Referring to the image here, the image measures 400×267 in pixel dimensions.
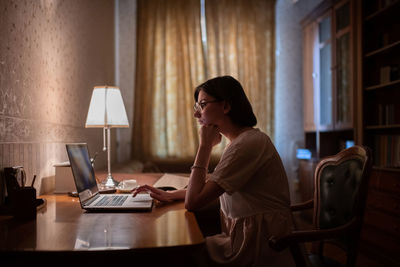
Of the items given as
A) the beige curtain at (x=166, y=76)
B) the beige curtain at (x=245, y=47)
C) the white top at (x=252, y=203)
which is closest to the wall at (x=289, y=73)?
the beige curtain at (x=245, y=47)

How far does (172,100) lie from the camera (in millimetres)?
3971

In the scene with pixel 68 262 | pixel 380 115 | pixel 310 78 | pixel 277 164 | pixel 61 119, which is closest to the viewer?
pixel 68 262

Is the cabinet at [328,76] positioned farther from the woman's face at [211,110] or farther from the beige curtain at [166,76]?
the woman's face at [211,110]

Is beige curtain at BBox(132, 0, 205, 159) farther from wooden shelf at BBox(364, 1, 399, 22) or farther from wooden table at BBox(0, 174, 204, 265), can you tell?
wooden table at BBox(0, 174, 204, 265)

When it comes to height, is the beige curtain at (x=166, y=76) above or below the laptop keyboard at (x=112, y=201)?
above

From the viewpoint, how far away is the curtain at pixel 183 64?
3951 mm

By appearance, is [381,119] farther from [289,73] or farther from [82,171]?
[82,171]

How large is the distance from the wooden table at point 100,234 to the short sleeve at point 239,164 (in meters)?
0.17

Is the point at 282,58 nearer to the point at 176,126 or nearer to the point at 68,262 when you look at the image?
the point at 176,126

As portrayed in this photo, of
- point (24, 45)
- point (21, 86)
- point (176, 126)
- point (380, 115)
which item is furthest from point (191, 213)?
point (176, 126)

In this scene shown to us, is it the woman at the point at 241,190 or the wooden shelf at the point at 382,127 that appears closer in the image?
the woman at the point at 241,190

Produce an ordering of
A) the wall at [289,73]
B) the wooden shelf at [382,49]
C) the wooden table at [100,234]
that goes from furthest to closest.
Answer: the wall at [289,73] < the wooden shelf at [382,49] < the wooden table at [100,234]

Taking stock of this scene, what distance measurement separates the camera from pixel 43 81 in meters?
1.61

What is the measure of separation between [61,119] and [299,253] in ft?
4.96
